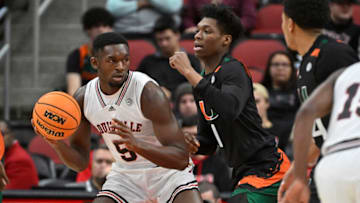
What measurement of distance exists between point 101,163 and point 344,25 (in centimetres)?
365

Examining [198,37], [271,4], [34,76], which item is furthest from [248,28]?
[198,37]

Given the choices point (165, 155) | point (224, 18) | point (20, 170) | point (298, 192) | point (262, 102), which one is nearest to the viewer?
point (298, 192)

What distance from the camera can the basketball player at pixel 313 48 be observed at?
4.04 m

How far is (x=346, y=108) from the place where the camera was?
334cm

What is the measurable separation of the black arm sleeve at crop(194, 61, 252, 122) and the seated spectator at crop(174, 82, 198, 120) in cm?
283

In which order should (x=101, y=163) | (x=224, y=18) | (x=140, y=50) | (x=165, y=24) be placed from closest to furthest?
(x=224, y=18) → (x=101, y=163) → (x=165, y=24) → (x=140, y=50)

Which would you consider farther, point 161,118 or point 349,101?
point 161,118

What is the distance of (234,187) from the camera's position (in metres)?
4.79

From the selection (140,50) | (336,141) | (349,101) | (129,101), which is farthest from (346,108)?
(140,50)

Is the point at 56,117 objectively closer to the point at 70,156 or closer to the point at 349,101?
the point at 70,156

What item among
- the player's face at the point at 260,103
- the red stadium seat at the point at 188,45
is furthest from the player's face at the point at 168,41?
the player's face at the point at 260,103

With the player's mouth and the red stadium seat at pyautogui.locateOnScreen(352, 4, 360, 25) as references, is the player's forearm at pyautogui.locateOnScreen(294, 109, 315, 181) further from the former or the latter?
the red stadium seat at pyautogui.locateOnScreen(352, 4, 360, 25)

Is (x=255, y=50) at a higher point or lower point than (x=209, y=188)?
higher

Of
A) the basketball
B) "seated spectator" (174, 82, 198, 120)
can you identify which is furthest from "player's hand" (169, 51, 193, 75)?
"seated spectator" (174, 82, 198, 120)
